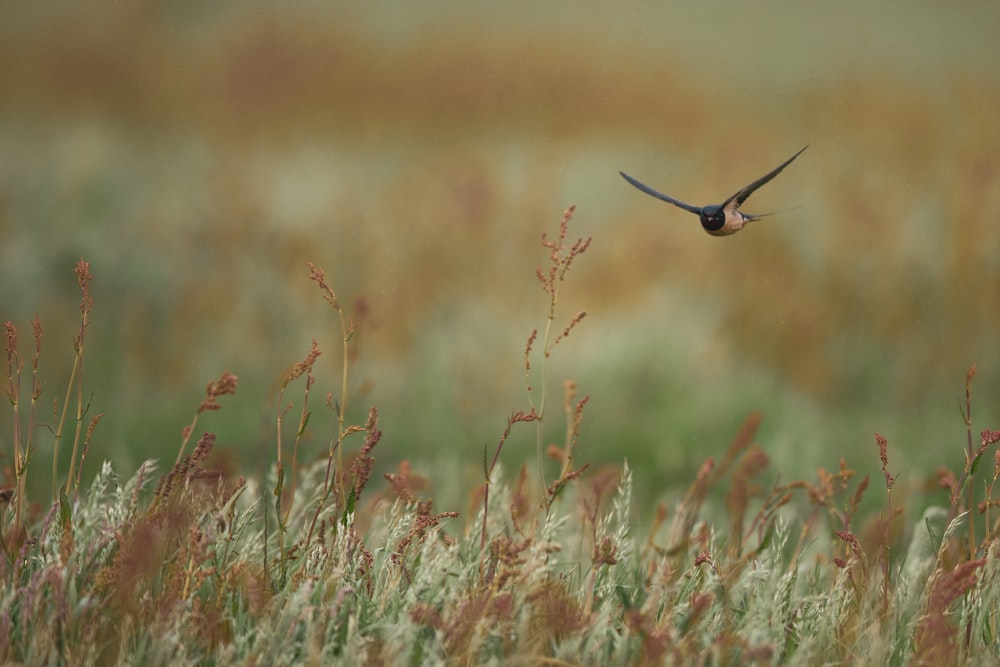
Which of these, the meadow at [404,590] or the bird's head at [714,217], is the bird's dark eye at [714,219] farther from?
the meadow at [404,590]

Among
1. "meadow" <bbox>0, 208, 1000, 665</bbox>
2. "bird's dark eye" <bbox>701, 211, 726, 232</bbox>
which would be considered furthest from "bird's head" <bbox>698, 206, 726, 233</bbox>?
"meadow" <bbox>0, 208, 1000, 665</bbox>

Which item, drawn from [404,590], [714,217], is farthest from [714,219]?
[404,590]

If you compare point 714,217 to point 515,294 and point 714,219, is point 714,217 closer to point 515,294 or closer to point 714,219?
point 714,219

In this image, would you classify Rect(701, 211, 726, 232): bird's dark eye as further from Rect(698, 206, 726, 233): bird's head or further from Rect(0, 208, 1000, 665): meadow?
Rect(0, 208, 1000, 665): meadow

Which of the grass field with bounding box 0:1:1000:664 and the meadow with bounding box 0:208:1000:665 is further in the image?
the grass field with bounding box 0:1:1000:664

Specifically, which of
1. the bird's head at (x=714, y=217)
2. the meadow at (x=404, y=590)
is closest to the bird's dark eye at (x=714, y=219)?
the bird's head at (x=714, y=217)

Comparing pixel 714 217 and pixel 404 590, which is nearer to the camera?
pixel 714 217

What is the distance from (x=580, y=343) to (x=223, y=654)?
3927 mm

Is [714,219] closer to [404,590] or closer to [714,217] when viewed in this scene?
[714,217]

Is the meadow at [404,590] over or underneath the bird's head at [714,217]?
underneath

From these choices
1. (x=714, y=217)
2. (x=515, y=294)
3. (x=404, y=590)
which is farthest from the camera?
(x=515, y=294)

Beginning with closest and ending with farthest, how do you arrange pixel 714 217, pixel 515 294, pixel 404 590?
1. pixel 714 217
2. pixel 404 590
3. pixel 515 294

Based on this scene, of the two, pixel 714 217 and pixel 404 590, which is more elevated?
pixel 714 217

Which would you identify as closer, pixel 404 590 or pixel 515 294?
pixel 404 590
